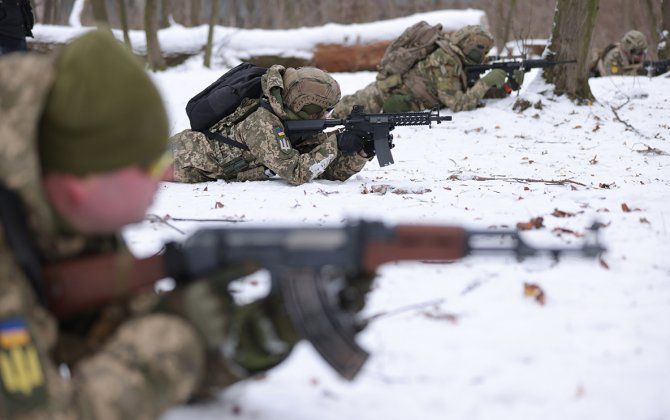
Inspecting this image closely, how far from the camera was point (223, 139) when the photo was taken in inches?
211

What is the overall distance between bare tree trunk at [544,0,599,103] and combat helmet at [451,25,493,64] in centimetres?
102

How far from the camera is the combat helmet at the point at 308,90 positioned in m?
5.05

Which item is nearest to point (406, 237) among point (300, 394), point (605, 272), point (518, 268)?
point (300, 394)

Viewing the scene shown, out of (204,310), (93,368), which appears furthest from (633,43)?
(93,368)

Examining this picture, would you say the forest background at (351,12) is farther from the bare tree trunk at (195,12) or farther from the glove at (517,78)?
the glove at (517,78)

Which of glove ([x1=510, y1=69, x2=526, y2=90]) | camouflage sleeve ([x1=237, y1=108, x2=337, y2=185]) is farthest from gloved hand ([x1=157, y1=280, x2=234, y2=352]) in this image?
glove ([x1=510, y1=69, x2=526, y2=90])

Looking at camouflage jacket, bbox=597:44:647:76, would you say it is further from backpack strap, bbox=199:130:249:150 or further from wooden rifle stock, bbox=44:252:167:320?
wooden rifle stock, bbox=44:252:167:320

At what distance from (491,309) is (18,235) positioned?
170cm

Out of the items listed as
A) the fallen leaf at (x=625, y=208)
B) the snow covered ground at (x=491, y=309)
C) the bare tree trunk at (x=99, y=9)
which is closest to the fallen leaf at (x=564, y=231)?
the snow covered ground at (x=491, y=309)

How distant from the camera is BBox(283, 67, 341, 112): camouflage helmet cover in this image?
505 centimetres

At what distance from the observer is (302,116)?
5.32 meters

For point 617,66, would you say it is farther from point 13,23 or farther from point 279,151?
point 13,23

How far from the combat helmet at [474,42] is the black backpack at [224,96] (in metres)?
5.22

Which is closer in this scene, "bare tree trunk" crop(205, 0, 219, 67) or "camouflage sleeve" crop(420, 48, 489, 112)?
"camouflage sleeve" crop(420, 48, 489, 112)
